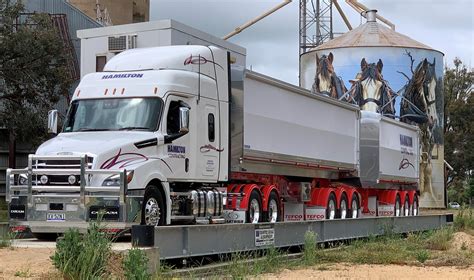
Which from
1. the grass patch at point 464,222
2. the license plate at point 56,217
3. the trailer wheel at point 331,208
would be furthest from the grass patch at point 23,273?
the grass patch at point 464,222

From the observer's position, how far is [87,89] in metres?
15.3

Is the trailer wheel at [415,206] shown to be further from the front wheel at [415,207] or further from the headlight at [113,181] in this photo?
the headlight at [113,181]

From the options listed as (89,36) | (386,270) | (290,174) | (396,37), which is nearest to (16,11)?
(89,36)

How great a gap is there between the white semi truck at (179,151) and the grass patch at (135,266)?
11.8ft

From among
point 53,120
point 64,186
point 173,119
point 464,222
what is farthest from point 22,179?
point 464,222

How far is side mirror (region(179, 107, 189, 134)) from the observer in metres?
14.5

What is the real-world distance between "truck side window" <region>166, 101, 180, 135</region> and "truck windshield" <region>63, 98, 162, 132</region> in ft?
1.02

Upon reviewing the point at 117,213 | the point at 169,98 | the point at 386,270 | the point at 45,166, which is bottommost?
the point at 386,270

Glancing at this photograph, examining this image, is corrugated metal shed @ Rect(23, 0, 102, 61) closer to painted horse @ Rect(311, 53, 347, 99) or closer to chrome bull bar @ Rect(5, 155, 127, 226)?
painted horse @ Rect(311, 53, 347, 99)

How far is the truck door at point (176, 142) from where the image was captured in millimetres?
14633

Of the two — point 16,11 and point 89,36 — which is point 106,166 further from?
point 16,11

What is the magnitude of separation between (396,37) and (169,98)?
39.5 meters

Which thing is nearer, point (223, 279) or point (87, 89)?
point (223, 279)

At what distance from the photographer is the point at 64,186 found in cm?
1320
